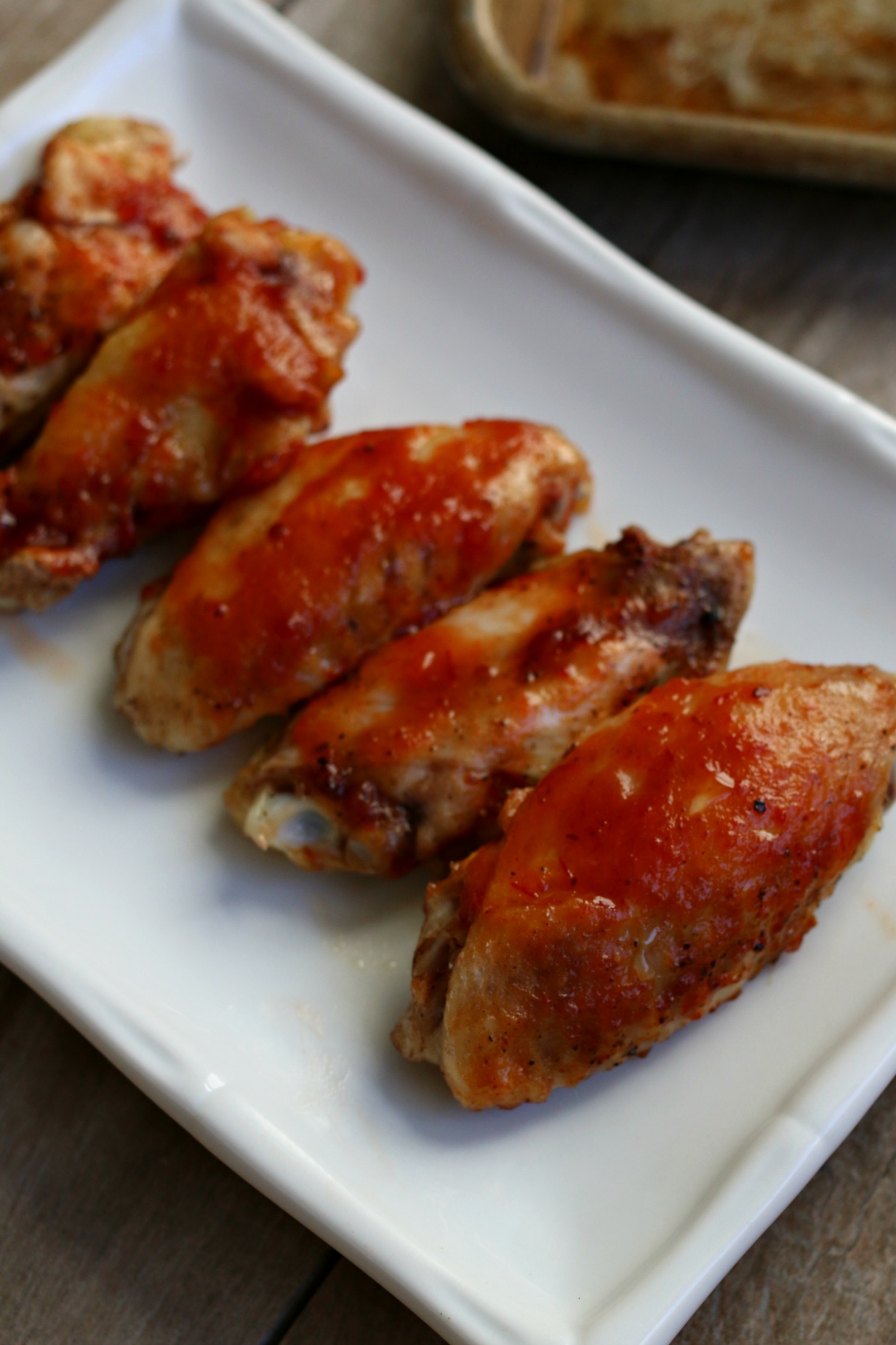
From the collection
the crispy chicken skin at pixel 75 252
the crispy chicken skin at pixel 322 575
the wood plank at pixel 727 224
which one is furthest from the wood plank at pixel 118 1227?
the wood plank at pixel 727 224

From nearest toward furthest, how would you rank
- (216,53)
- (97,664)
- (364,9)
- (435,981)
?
(435,981)
(97,664)
(216,53)
(364,9)

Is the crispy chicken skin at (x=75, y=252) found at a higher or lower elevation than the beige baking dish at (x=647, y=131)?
lower

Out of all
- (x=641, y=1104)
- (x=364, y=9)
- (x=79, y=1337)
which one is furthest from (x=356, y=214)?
(x=79, y=1337)

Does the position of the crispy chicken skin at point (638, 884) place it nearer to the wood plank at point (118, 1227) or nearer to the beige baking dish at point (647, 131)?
the wood plank at point (118, 1227)

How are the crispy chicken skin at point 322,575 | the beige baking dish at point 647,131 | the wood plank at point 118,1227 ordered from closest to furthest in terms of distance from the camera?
the wood plank at point 118,1227
the crispy chicken skin at point 322,575
the beige baking dish at point 647,131

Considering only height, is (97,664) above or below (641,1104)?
below

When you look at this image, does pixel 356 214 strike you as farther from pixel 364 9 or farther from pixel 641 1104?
pixel 641 1104

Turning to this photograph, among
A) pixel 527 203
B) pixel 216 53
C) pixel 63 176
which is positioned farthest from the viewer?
pixel 216 53
